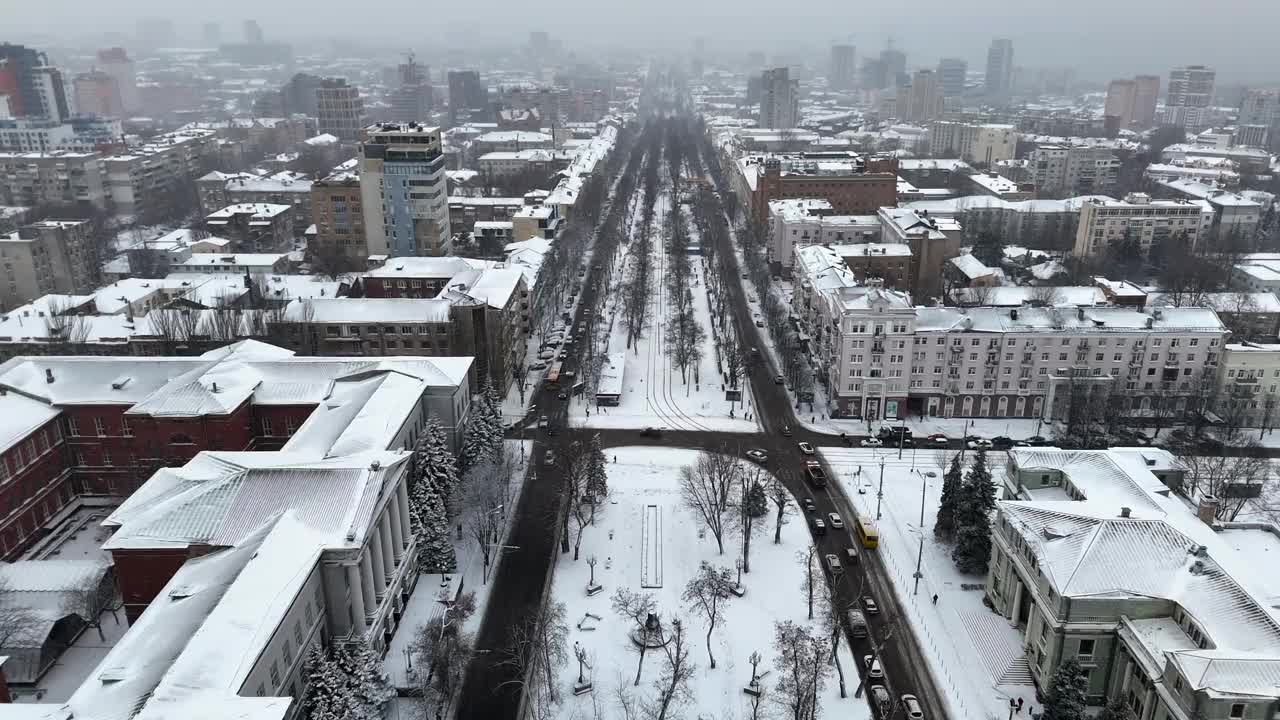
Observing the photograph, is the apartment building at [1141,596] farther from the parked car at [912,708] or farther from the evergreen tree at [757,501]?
the evergreen tree at [757,501]

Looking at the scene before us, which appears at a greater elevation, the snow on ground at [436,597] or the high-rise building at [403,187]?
the high-rise building at [403,187]

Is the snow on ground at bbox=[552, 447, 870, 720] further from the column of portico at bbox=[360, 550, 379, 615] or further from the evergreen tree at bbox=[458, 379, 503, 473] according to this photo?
the column of portico at bbox=[360, 550, 379, 615]

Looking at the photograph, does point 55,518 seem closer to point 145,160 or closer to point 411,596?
point 411,596

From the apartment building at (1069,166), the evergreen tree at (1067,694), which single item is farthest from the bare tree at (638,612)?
the apartment building at (1069,166)

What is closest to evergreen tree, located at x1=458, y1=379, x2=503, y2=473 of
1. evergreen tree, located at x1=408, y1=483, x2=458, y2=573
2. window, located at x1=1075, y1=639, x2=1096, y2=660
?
evergreen tree, located at x1=408, y1=483, x2=458, y2=573

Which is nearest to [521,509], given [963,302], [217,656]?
[217,656]
